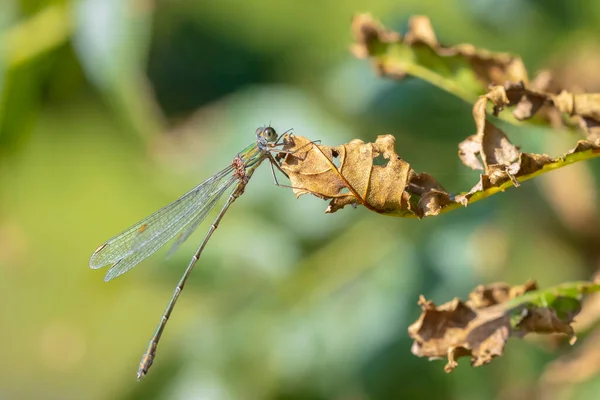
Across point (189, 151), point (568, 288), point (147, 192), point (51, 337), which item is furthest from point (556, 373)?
point (51, 337)

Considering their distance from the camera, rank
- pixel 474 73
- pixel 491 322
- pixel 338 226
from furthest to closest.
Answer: pixel 338 226
pixel 474 73
pixel 491 322

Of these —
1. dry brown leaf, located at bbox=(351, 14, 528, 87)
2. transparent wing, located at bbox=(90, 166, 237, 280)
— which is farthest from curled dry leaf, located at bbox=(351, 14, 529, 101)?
transparent wing, located at bbox=(90, 166, 237, 280)

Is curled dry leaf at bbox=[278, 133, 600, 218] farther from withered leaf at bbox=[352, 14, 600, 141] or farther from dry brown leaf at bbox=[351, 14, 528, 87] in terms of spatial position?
dry brown leaf at bbox=[351, 14, 528, 87]

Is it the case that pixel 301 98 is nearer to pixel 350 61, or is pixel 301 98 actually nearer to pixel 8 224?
pixel 350 61

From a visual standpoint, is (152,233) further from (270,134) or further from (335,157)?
(335,157)

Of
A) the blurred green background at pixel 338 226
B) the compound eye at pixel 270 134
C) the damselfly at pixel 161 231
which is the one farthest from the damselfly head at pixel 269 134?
the blurred green background at pixel 338 226

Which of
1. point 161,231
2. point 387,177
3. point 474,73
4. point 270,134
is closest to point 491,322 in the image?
point 387,177
